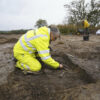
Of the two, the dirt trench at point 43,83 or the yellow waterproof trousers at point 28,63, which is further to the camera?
the yellow waterproof trousers at point 28,63

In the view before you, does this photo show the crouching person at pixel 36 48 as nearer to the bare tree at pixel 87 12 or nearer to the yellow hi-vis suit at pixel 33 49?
the yellow hi-vis suit at pixel 33 49

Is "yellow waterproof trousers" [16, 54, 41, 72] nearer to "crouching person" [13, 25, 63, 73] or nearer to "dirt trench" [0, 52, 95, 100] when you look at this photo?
"crouching person" [13, 25, 63, 73]

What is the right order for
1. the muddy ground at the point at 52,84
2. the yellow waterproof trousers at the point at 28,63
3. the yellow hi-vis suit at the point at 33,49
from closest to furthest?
the muddy ground at the point at 52,84 < the yellow hi-vis suit at the point at 33,49 < the yellow waterproof trousers at the point at 28,63

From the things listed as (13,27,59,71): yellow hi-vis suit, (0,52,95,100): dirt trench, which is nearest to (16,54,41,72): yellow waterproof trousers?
(13,27,59,71): yellow hi-vis suit

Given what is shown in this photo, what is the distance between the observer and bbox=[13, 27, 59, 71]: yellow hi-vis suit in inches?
93.7

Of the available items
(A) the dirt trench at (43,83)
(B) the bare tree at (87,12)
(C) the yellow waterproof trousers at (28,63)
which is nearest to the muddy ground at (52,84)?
(A) the dirt trench at (43,83)

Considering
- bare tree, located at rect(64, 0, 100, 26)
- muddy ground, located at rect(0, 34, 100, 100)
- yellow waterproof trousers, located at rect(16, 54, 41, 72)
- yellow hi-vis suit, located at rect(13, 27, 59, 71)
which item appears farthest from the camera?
bare tree, located at rect(64, 0, 100, 26)

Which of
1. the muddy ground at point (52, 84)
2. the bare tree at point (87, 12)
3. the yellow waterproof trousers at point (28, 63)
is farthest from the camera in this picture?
the bare tree at point (87, 12)

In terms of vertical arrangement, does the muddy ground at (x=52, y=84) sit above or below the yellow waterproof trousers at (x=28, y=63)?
below

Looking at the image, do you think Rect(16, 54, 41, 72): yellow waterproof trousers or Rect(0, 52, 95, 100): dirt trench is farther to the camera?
Rect(16, 54, 41, 72): yellow waterproof trousers

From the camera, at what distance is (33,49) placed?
2.67m

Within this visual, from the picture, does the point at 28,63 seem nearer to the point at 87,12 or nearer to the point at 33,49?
the point at 33,49

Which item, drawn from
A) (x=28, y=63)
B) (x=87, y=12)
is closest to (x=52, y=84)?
(x=28, y=63)

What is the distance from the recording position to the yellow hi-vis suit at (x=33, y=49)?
2.38 meters
